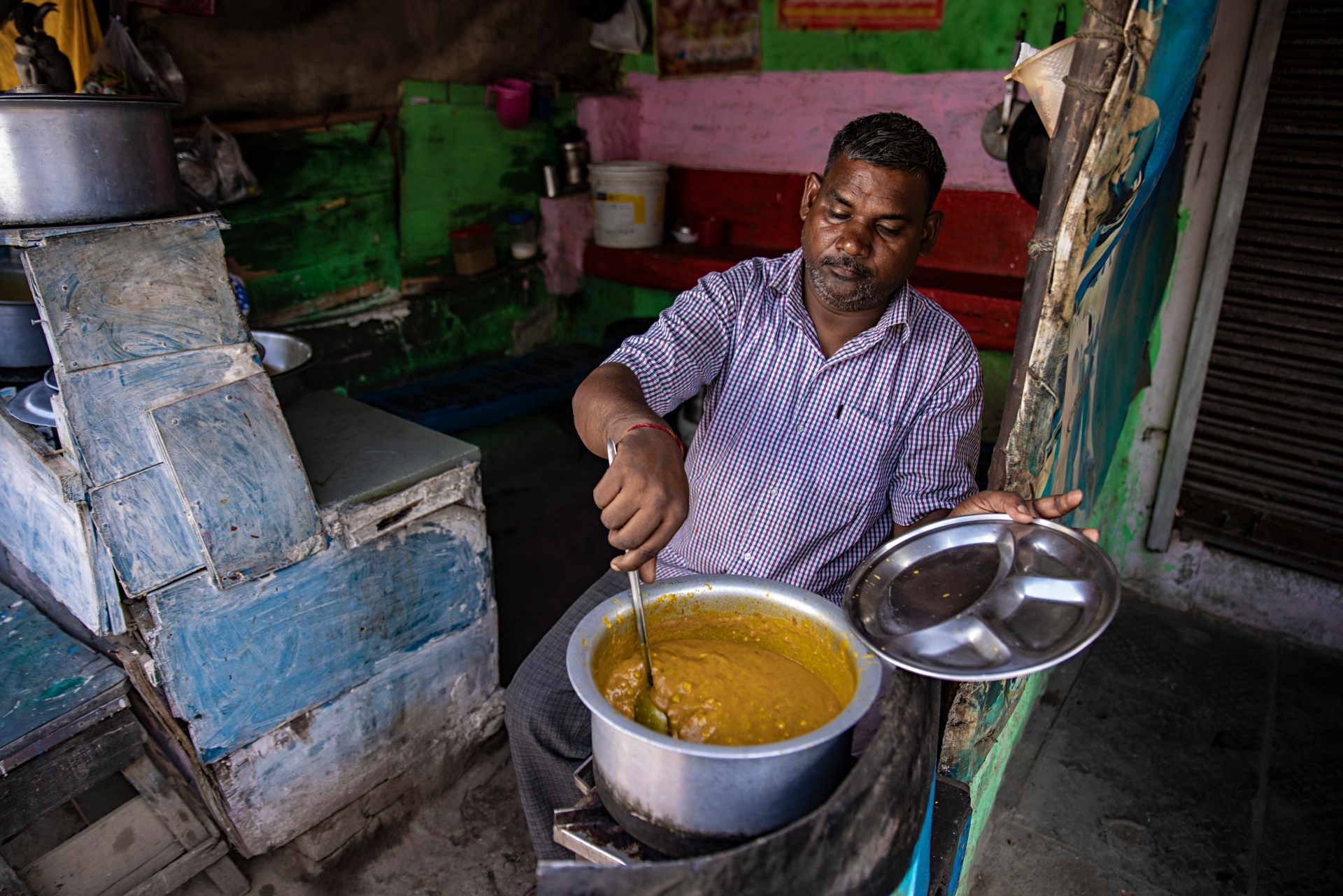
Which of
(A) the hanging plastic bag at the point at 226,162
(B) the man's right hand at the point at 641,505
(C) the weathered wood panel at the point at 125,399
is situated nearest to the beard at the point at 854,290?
(B) the man's right hand at the point at 641,505

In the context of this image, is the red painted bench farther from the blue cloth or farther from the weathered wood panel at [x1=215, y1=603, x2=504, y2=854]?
the blue cloth

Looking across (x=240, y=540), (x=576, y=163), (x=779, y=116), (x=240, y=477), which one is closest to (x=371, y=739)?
(x=240, y=540)

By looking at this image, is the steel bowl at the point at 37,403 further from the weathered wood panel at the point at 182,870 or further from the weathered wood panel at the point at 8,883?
the weathered wood panel at the point at 182,870

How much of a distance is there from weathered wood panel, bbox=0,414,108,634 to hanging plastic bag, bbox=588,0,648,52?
4007 millimetres

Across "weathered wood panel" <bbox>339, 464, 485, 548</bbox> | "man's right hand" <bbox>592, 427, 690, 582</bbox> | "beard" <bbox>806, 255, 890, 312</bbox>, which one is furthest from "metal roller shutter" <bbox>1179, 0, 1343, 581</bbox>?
"weathered wood panel" <bbox>339, 464, 485, 548</bbox>

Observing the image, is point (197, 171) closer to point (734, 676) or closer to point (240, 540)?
point (240, 540)

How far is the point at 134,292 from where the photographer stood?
177cm

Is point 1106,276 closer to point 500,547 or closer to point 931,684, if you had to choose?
point 931,684

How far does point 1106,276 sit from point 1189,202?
5.42 feet

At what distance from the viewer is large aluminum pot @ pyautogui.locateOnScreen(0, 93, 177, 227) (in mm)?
1585

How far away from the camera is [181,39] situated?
128 inches

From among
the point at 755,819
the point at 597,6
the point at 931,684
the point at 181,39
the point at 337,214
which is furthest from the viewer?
the point at 597,6

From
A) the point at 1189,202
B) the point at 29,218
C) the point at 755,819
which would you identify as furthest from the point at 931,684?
the point at 1189,202

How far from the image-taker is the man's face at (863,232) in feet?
5.79
